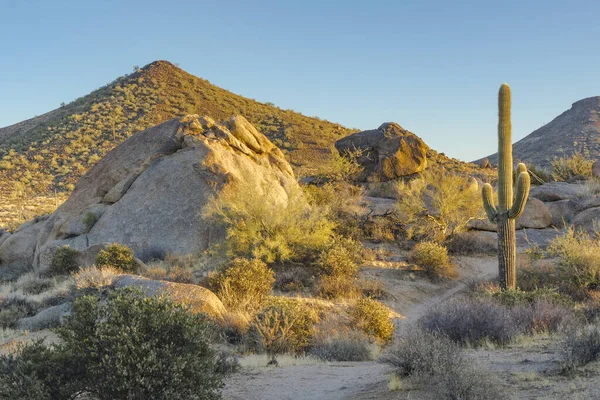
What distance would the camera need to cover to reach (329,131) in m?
53.6

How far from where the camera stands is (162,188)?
18.4m

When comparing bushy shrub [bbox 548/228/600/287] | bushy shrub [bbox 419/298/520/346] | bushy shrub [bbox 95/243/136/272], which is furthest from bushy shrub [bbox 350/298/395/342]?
bushy shrub [bbox 95/243/136/272]

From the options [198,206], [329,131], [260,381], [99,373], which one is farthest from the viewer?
[329,131]

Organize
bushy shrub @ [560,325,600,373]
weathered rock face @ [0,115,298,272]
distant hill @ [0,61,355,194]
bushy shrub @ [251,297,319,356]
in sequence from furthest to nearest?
distant hill @ [0,61,355,194] → weathered rock face @ [0,115,298,272] → bushy shrub @ [251,297,319,356] → bushy shrub @ [560,325,600,373]

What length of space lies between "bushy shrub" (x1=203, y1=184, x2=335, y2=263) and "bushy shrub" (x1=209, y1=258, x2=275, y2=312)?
1.84 meters

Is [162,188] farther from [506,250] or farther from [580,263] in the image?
[580,263]

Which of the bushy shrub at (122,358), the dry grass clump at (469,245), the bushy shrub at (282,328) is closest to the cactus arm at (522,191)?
the bushy shrub at (282,328)

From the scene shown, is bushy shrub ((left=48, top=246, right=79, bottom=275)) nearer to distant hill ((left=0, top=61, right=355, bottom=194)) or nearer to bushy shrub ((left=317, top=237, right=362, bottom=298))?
bushy shrub ((left=317, top=237, right=362, bottom=298))

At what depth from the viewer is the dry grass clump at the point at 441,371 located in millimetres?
4738

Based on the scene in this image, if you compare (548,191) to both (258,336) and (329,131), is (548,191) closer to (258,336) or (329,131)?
(258,336)

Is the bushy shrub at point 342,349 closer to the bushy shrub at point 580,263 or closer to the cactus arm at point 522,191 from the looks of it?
the cactus arm at point 522,191

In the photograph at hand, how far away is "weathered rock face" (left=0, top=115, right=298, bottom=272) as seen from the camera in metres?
17.2

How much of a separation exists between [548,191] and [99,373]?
944 inches

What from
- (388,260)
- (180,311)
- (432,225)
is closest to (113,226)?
(388,260)
